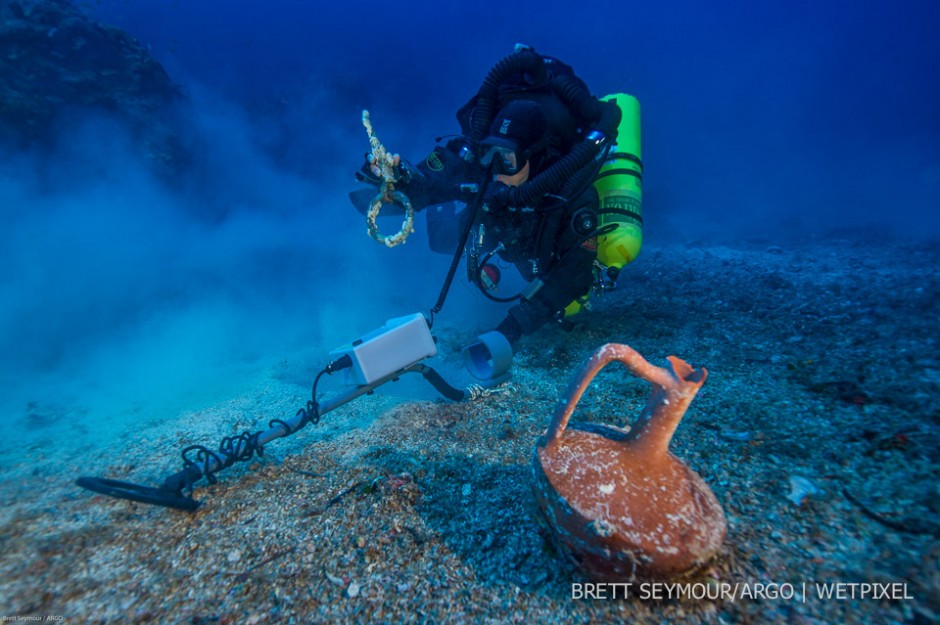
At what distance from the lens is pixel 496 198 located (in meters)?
4.35

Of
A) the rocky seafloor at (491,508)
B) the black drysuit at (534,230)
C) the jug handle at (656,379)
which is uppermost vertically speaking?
the black drysuit at (534,230)

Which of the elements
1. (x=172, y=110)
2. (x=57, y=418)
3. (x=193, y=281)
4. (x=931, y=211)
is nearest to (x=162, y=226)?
(x=193, y=281)

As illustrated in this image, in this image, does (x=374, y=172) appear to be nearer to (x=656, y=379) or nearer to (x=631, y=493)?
(x=656, y=379)

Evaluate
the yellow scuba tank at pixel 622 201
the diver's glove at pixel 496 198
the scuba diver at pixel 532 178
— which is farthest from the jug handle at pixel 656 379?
the yellow scuba tank at pixel 622 201

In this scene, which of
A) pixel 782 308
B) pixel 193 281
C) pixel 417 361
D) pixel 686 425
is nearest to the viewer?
pixel 686 425

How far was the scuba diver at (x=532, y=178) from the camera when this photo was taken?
13.6ft

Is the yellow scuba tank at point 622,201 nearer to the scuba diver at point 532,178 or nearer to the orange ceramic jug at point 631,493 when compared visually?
the scuba diver at point 532,178

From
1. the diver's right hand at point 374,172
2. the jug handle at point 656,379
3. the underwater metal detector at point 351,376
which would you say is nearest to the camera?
the jug handle at point 656,379

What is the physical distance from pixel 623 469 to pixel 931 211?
23578mm

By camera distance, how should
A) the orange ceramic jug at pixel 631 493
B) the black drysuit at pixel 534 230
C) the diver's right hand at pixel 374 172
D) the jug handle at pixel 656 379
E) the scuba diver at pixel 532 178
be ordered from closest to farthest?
1. the orange ceramic jug at pixel 631 493
2. the jug handle at pixel 656 379
3. the diver's right hand at pixel 374 172
4. the scuba diver at pixel 532 178
5. the black drysuit at pixel 534 230

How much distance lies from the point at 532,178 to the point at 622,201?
4.78ft

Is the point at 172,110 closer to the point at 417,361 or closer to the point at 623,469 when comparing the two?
the point at 417,361

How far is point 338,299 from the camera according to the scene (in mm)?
12070

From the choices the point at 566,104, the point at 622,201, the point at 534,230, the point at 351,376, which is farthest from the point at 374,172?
the point at 622,201
